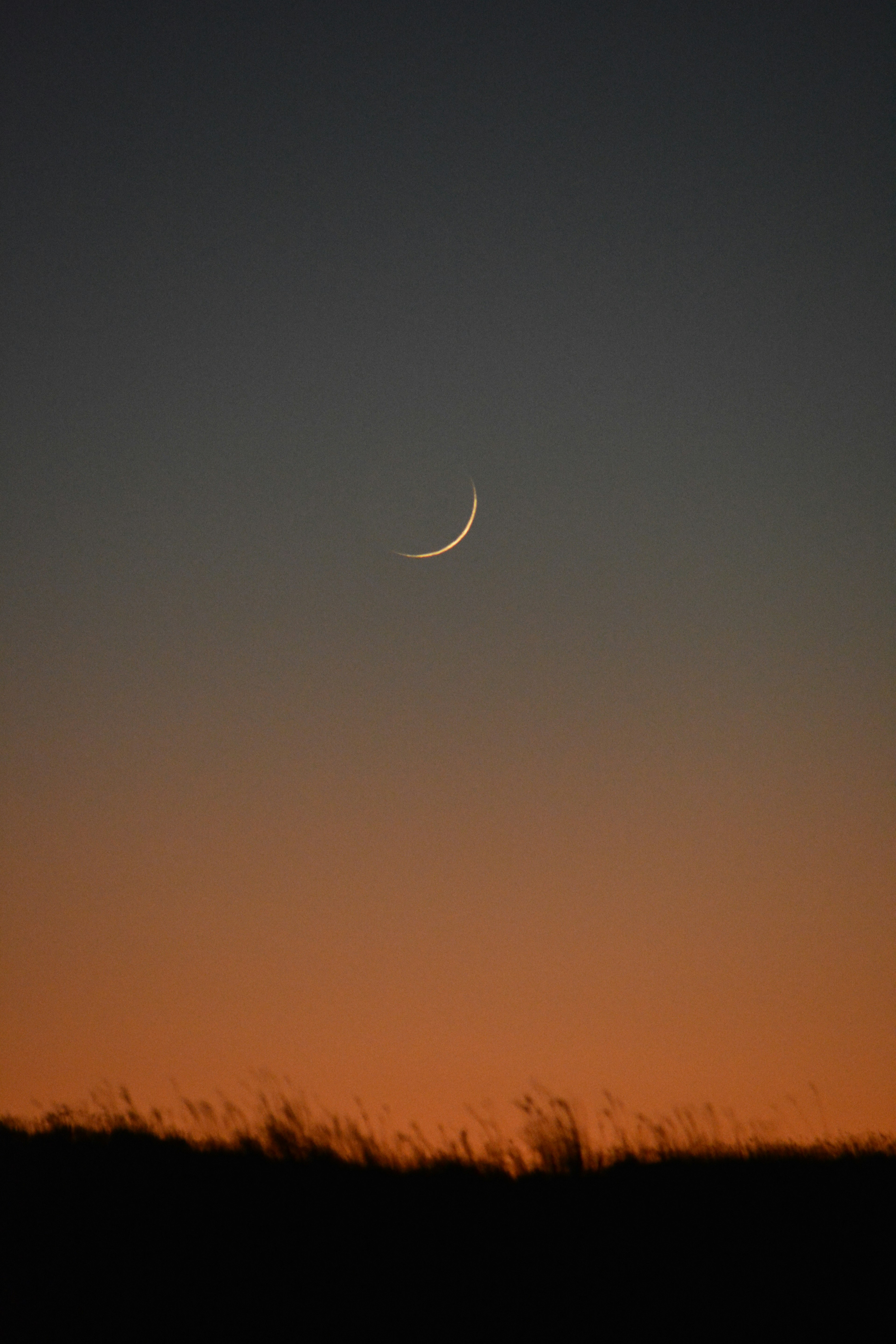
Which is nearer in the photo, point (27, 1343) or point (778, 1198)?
point (27, 1343)

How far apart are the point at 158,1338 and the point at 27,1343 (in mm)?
522

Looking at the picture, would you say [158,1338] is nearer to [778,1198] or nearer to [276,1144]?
[276,1144]

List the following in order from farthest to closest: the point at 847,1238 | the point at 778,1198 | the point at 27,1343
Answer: the point at 778,1198
the point at 847,1238
the point at 27,1343

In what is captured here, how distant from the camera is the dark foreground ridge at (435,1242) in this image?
4.76 metres

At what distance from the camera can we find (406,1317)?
4.77 m

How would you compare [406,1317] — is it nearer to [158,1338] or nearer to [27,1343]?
[158,1338]

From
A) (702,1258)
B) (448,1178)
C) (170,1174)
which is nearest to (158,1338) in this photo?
(170,1174)

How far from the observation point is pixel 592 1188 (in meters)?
6.05

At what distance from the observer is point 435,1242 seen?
5387 mm

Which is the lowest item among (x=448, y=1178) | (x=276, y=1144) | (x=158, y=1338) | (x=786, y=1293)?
(x=786, y=1293)

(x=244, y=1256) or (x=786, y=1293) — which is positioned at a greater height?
(x=244, y=1256)

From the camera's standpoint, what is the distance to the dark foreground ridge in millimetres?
4762

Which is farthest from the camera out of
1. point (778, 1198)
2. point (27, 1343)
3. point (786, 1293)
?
point (778, 1198)

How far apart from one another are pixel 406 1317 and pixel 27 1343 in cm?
153
